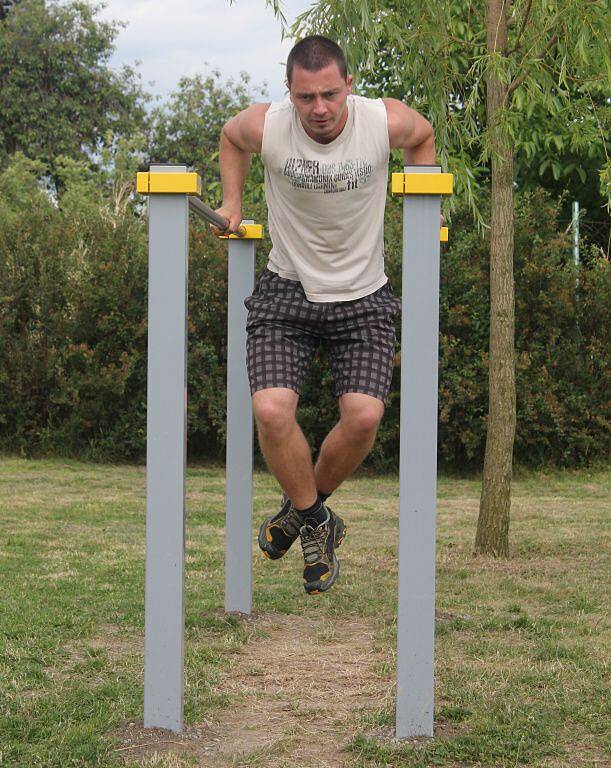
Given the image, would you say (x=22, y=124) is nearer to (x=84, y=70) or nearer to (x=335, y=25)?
(x=84, y=70)

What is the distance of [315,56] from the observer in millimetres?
3213

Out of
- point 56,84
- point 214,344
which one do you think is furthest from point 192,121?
point 214,344

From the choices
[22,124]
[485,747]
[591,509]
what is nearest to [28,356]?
[591,509]

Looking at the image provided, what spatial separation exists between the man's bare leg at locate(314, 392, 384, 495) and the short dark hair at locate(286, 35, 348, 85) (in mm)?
1001

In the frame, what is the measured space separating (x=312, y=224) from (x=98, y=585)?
270cm

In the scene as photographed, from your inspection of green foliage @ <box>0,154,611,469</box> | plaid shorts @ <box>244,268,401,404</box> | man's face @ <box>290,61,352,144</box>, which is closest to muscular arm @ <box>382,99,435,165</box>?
man's face @ <box>290,61,352,144</box>

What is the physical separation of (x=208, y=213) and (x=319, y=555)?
115 centimetres

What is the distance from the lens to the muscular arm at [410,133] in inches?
134

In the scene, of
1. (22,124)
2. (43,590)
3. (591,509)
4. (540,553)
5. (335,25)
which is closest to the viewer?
(43,590)

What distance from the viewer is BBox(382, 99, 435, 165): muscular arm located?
342 centimetres

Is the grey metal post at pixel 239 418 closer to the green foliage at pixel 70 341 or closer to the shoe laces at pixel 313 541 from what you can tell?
the shoe laces at pixel 313 541

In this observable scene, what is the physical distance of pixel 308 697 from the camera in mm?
3566

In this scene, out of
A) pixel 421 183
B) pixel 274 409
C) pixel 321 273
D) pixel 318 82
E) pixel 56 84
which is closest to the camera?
pixel 421 183

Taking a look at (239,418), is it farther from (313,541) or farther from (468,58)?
(468,58)
